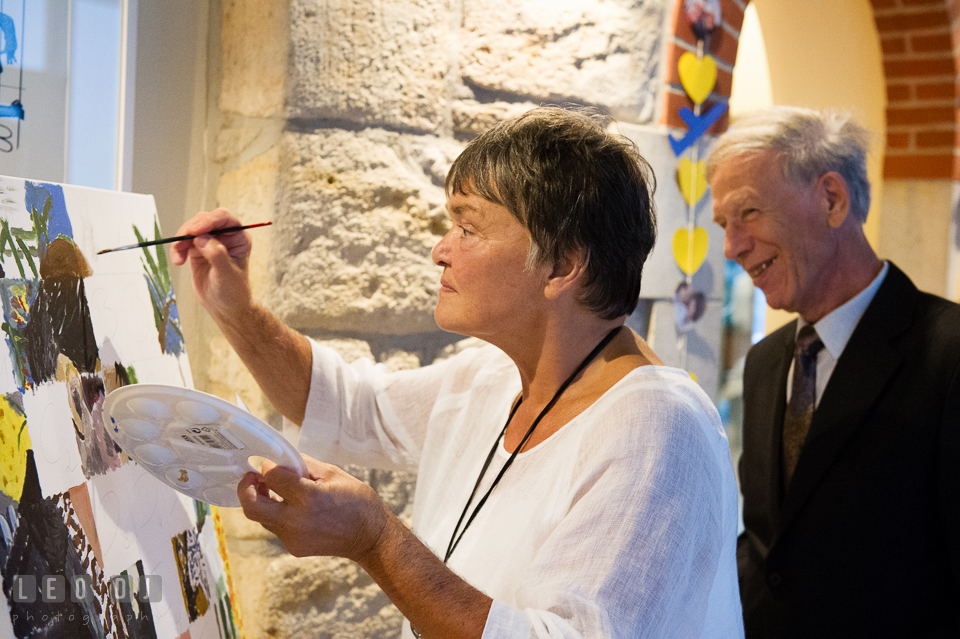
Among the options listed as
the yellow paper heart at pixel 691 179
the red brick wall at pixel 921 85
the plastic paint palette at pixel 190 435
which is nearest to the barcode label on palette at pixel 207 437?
the plastic paint palette at pixel 190 435

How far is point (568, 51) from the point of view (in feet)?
6.30

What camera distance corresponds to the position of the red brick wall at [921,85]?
3635mm

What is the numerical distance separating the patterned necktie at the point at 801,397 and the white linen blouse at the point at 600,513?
0.76 metres

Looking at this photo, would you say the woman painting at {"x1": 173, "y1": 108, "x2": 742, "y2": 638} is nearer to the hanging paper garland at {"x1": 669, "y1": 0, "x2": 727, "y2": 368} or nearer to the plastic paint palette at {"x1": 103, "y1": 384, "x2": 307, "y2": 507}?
the plastic paint palette at {"x1": 103, "y1": 384, "x2": 307, "y2": 507}

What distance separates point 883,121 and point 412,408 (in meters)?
3.46

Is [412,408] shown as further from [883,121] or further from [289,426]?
[883,121]

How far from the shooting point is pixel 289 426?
5.06 feet

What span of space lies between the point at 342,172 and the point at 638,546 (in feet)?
3.30

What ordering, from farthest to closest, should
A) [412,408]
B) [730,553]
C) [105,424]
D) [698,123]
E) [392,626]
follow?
[698,123] → [392,626] → [412,408] → [730,553] → [105,424]

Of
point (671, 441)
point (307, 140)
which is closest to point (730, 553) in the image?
point (671, 441)

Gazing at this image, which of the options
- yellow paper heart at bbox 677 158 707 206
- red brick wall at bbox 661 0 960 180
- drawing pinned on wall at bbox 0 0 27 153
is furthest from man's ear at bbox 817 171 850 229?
red brick wall at bbox 661 0 960 180

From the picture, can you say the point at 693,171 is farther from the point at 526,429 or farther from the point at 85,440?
the point at 85,440

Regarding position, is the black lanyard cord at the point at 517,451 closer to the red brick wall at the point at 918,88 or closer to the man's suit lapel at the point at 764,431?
the man's suit lapel at the point at 764,431

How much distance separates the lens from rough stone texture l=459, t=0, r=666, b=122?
70.7 inches
